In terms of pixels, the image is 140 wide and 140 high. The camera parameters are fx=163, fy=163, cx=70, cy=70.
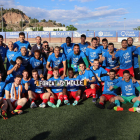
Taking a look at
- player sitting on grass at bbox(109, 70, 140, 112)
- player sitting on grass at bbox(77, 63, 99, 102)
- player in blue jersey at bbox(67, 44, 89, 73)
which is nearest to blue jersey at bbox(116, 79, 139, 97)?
player sitting on grass at bbox(109, 70, 140, 112)

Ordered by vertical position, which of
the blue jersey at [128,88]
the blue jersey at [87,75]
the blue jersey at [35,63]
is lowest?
the blue jersey at [128,88]

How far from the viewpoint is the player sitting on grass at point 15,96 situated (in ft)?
13.8

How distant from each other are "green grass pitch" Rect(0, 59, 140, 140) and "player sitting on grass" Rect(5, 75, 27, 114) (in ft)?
0.80

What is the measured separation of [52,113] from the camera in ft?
13.3

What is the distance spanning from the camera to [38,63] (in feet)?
18.2

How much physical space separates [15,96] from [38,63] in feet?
5.07

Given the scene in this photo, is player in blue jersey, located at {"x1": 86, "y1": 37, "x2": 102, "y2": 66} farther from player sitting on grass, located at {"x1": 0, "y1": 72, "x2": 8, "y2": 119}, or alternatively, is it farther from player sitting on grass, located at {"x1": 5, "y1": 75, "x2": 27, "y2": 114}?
player sitting on grass, located at {"x1": 0, "y1": 72, "x2": 8, "y2": 119}

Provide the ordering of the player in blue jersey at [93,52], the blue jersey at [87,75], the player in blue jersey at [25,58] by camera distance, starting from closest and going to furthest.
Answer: the blue jersey at [87,75], the player in blue jersey at [25,58], the player in blue jersey at [93,52]

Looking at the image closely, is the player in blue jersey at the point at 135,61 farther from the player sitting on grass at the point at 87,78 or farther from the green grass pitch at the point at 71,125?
the green grass pitch at the point at 71,125

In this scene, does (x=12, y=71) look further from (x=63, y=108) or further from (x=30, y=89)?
(x=63, y=108)

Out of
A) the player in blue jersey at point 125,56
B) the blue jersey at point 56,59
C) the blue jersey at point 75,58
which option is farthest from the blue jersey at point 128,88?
the blue jersey at point 56,59

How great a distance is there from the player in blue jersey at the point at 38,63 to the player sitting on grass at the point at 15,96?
1129mm

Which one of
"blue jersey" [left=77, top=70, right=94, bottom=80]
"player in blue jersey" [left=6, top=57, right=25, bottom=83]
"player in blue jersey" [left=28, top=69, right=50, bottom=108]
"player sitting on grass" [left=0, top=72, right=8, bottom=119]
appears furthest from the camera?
"blue jersey" [left=77, top=70, right=94, bottom=80]

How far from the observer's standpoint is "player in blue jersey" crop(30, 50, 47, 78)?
5473 millimetres
